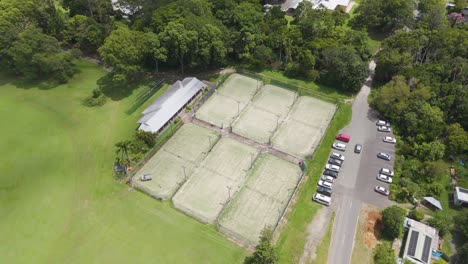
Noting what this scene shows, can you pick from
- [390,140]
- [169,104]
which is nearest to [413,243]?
[390,140]

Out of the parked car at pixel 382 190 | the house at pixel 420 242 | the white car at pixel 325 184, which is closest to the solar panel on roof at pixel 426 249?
the house at pixel 420 242

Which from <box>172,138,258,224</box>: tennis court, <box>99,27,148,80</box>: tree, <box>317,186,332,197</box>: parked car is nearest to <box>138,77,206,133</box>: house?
<box>99,27,148,80</box>: tree

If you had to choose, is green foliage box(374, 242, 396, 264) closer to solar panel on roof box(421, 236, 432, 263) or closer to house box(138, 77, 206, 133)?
solar panel on roof box(421, 236, 432, 263)

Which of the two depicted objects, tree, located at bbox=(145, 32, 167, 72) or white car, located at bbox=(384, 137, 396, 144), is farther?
tree, located at bbox=(145, 32, 167, 72)

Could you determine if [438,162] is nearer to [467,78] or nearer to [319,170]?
[319,170]

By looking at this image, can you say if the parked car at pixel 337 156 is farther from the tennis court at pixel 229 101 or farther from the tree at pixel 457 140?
the tennis court at pixel 229 101

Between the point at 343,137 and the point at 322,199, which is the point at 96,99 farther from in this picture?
the point at 343,137
